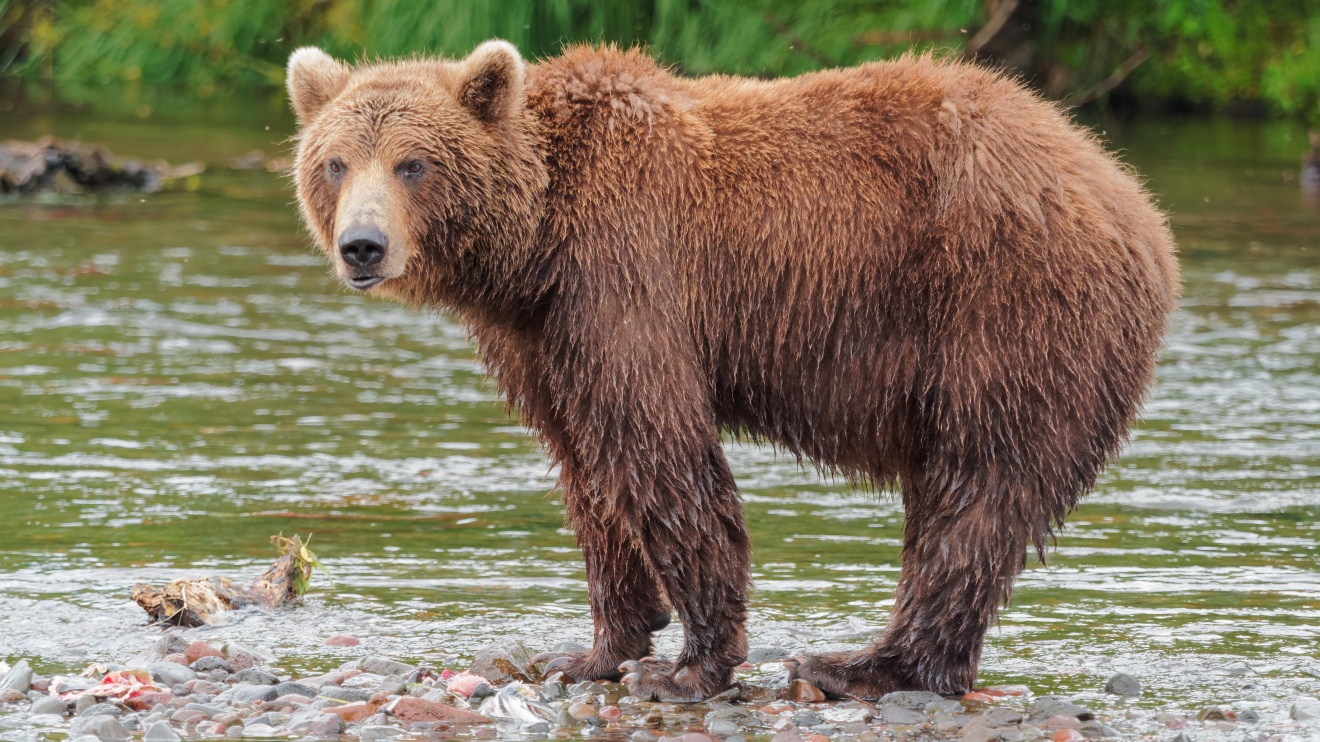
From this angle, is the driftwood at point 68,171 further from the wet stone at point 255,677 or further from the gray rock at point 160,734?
the gray rock at point 160,734

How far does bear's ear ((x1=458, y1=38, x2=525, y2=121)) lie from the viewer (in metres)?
5.84

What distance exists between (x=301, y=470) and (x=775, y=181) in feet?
13.3

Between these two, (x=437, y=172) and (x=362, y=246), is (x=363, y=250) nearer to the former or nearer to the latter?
(x=362, y=246)

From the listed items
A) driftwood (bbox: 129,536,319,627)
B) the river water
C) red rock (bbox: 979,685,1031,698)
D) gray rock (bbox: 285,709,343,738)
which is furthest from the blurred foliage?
→ gray rock (bbox: 285,709,343,738)

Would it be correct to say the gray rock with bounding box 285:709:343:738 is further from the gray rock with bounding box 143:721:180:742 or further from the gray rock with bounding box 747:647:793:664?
the gray rock with bounding box 747:647:793:664

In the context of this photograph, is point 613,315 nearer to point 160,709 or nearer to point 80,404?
point 160,709

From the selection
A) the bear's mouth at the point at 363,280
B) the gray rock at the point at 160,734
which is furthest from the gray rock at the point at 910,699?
the gray rock at the point at 160,734

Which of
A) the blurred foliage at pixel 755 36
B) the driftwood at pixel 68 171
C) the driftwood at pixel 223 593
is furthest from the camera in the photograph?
the blurred foliage at pixel 755 36

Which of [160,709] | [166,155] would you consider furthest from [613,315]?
[166,155]

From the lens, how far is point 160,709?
18.5ft

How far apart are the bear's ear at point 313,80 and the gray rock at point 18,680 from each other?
208 cm

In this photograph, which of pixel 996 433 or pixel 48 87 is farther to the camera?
pixel 48 87

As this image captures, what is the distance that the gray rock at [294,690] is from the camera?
583 cm

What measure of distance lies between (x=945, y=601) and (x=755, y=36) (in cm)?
1896
